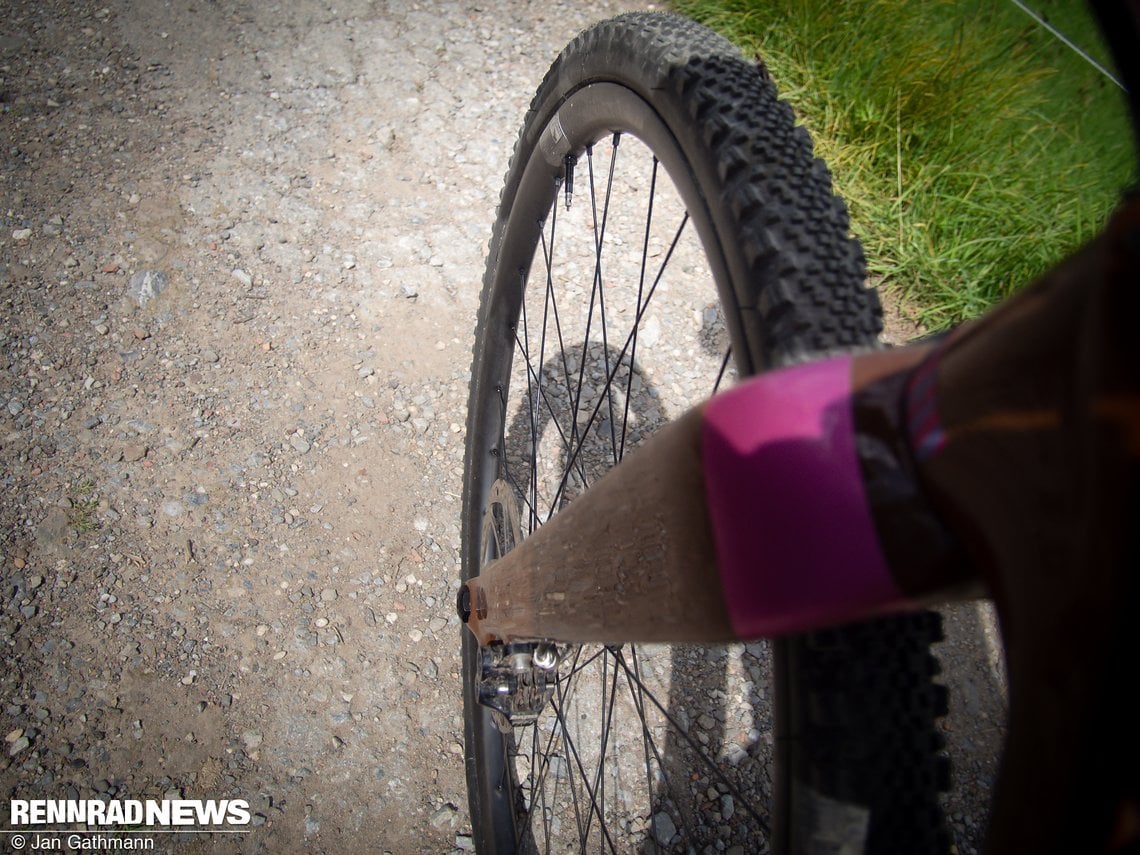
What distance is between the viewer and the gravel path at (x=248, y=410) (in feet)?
4.45

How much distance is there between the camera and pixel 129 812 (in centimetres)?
128

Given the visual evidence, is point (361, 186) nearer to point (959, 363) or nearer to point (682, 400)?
point (682, 400)

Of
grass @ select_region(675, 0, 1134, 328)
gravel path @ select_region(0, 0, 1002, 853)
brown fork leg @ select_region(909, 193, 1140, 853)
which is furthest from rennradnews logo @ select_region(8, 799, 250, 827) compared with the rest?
grass @ select_region(675, 0, 1134, 328)

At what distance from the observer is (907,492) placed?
1.18 feet

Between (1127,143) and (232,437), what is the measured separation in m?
2.58

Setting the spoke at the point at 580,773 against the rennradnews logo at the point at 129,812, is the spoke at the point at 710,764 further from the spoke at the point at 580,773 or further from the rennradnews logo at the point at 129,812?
the rennradnews logo at the point at 129,812

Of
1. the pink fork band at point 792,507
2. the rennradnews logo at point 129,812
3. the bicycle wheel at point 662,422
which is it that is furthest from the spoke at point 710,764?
the rennradnews logo at point 129,812

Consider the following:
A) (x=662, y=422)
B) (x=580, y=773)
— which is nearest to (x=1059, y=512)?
(x=580, y=773)

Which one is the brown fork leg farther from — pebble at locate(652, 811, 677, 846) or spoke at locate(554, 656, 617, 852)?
pebble at locate(652, 811, 677, 846)

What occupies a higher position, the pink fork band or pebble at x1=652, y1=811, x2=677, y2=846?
the pink fork band

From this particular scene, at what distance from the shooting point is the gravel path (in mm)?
1357

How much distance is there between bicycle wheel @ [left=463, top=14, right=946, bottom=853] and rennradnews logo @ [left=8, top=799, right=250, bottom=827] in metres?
0.42

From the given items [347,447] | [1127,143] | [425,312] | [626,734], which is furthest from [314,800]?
[1127,143]

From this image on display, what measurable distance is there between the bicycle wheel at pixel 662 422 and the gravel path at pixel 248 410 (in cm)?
21
